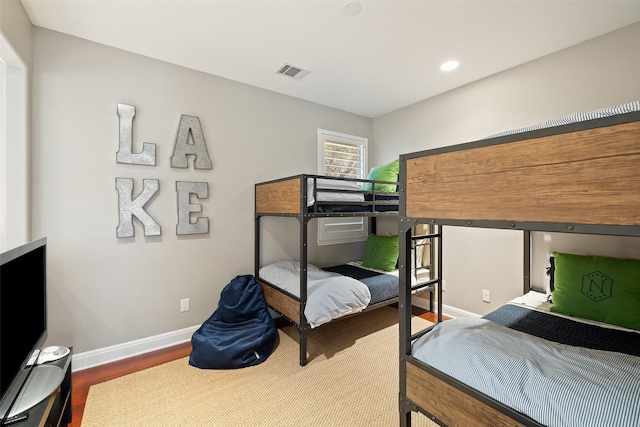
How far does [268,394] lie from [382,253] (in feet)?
6.41

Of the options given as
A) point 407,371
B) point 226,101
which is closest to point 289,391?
point 407,371

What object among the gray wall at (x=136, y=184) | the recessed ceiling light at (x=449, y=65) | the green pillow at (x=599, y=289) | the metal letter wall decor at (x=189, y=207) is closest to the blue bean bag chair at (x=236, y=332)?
the gray wall at (x=136, y=184)

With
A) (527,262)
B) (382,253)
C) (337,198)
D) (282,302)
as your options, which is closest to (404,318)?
(337,198)

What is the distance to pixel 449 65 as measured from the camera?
2.55 meters

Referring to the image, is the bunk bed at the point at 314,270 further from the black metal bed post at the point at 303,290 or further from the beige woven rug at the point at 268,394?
the beige woven rug at the point at 268,394

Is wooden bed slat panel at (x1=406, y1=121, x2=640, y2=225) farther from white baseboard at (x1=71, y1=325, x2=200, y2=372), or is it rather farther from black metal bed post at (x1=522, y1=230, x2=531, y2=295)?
white baseboard at (x1=71, y1=325, x2=200, y2=372)

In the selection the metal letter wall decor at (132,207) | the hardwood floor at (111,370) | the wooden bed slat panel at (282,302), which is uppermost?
the metal letter wall decor at (132,207)

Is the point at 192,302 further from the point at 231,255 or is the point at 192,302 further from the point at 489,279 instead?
the point at 489,279

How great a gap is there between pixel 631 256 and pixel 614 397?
1777mm

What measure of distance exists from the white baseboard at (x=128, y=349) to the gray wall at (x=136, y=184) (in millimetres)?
46

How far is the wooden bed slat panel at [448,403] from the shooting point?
1028 millimetres

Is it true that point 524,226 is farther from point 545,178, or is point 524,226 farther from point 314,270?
point 314,270

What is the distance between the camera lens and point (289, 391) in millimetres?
1904

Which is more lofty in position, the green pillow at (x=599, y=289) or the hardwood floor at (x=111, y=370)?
the green pillow at (x=599, y=289)
